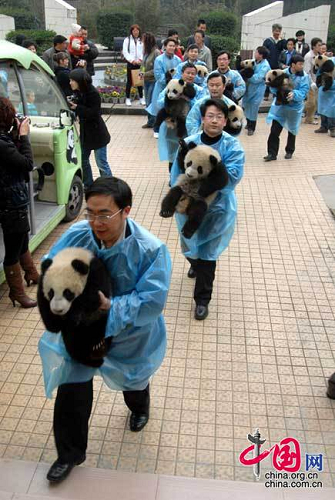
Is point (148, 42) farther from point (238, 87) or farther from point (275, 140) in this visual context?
point (275, 140)

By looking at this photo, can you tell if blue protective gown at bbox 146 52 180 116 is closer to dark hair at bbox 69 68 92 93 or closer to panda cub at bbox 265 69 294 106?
panda cub at bbox 265 69 294 106

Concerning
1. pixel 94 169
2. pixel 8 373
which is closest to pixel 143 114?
pixel 94 169

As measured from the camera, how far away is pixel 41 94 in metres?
5.44

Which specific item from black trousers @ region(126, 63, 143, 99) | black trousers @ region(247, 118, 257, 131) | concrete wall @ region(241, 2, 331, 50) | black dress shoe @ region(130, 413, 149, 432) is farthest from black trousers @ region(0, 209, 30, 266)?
concrete wall @ region(241, 2, 331, 50)

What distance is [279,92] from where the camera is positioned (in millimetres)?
8188

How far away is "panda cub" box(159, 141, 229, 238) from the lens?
3.86 meters

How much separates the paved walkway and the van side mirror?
1.18 meters

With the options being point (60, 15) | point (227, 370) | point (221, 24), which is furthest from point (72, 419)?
point (221, 24)

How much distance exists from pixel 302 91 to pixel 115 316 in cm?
699

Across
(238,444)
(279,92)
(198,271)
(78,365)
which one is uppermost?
(279,92)

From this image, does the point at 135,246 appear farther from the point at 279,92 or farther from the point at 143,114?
the point at 143,114

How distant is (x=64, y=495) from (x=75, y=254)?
128 cm

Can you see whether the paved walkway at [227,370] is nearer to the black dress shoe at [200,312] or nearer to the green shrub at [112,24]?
the black dress shoe at [200,312]

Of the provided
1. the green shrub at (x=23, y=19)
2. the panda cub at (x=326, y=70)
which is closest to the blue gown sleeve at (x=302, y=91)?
the panda cub at (x=326, y=70)
